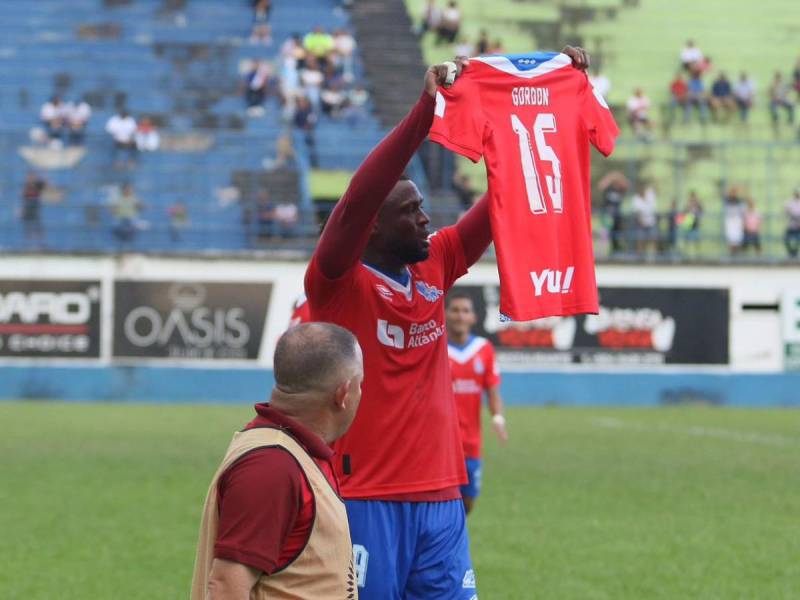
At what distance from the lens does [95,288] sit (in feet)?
89.3

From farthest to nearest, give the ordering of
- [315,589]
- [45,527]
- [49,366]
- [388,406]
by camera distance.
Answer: [49,366]
[45,527]
[388,406]
[315,589]

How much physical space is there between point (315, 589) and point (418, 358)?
168cm

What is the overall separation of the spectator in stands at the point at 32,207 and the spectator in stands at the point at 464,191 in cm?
875

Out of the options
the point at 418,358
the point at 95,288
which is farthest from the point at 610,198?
the point at 418,358

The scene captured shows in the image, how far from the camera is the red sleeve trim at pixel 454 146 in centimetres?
476

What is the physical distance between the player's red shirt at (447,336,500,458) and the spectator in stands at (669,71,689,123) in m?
25.3

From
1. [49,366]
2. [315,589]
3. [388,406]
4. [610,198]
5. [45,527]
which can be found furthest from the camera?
[610,198]

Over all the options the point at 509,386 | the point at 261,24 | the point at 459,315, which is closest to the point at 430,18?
the point at 261,24

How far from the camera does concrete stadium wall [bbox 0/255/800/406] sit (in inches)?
1069

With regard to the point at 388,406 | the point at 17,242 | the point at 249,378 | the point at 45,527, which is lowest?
the point at 249,378

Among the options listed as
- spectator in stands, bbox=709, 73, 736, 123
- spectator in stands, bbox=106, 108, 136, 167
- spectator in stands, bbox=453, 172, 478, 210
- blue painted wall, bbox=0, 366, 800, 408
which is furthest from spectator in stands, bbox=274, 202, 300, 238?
spectator in stands, bbox=709, 73, 736, 123

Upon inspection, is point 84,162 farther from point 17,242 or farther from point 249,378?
point 249,378

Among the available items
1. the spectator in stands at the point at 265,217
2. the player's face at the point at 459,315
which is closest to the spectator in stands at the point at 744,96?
the spectator in stands at the point at 265,217

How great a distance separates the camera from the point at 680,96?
35.7 m
